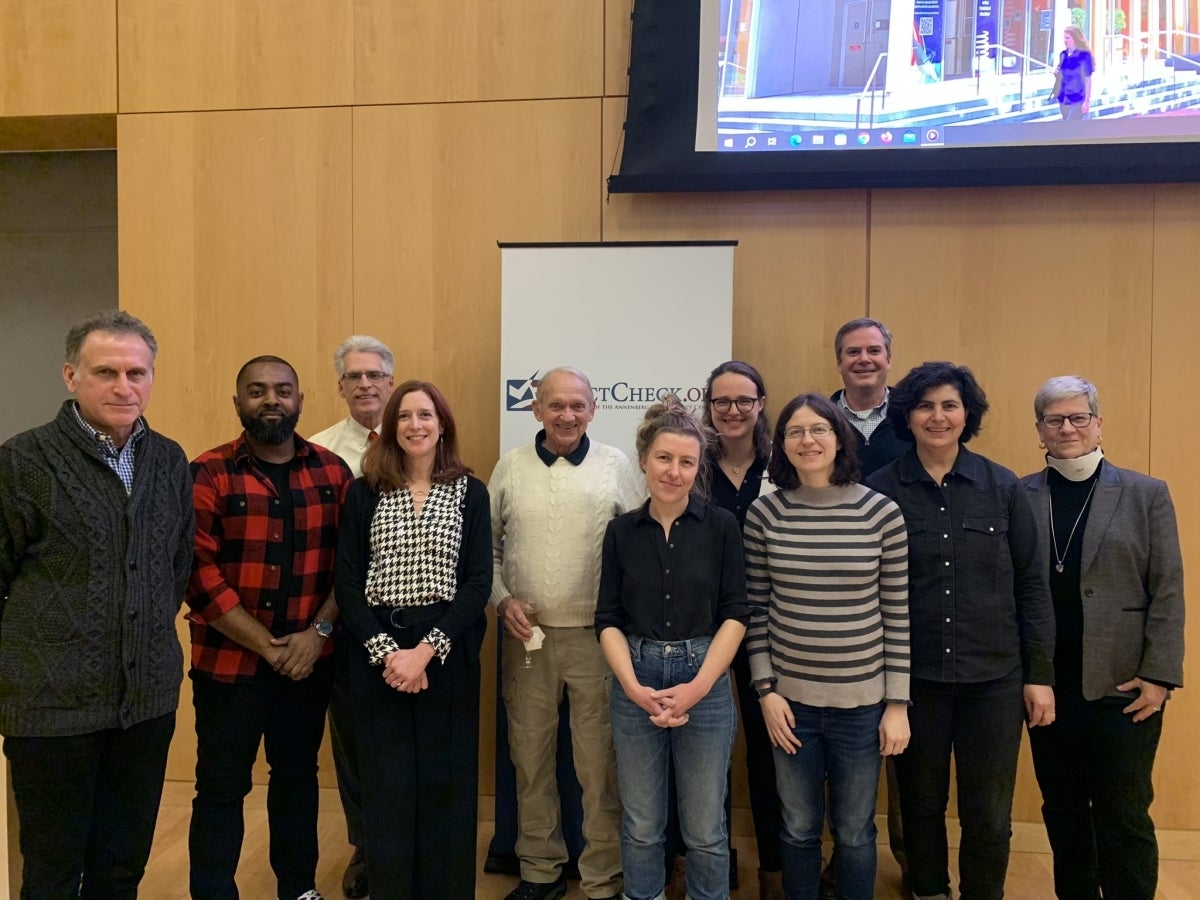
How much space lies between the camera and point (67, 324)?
168 inches

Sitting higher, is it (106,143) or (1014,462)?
(106,143)

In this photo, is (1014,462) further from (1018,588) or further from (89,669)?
(89,669)

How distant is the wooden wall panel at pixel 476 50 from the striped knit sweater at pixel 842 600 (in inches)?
85.9

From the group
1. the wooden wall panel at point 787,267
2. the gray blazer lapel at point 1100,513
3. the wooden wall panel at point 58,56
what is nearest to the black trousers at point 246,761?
the wooden wall panel at point 787,267

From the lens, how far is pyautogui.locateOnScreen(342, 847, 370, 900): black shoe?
251 centimetres

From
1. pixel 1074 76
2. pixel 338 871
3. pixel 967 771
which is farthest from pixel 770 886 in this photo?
pixel 1074 76

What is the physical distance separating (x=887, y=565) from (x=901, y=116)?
2010 millimetres

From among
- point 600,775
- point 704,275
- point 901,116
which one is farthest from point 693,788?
point 901,116

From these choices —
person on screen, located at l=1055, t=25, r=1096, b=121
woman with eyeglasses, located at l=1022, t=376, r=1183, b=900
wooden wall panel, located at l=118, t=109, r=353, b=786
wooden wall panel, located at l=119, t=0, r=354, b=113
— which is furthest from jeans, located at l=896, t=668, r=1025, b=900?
wooden wall panel, located at l=119, t=0, r=354, b=113

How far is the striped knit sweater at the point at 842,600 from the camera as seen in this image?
197cm

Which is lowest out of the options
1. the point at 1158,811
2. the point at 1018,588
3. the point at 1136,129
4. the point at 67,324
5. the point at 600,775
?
the point at 1158,811

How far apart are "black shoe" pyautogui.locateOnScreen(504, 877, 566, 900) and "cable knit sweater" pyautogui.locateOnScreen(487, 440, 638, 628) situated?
35.2 inches

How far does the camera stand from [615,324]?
2947 mm

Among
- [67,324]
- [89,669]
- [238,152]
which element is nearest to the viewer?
[89,669]
